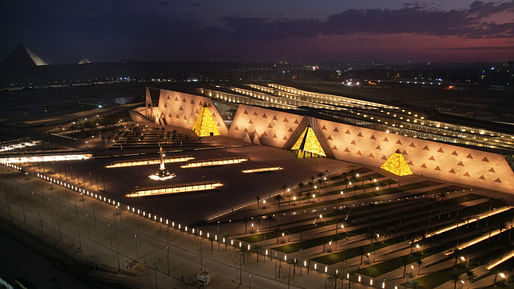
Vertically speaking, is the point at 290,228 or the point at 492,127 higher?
the point at 492,127

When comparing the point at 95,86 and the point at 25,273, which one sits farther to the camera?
the point at 95,86

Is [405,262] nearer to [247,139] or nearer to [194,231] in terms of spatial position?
[194,231]

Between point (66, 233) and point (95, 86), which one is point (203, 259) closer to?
point (66, 233)

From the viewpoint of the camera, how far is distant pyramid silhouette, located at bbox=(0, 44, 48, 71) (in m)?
104

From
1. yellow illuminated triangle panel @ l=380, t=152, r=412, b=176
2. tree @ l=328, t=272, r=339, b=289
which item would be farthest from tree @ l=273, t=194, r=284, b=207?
yellow illuminated triangle panel @ l=380, t=152, r=412, b=176

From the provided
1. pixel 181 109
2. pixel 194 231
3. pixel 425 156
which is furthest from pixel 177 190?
pixel 181 109

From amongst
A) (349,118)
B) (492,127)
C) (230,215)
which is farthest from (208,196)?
(492,127)

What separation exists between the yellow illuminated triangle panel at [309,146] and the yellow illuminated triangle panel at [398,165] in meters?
6.53

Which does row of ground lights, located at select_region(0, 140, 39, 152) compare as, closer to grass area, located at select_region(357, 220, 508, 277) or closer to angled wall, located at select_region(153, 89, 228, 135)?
angled wall, located at select_region(153, 89, 228, 135)

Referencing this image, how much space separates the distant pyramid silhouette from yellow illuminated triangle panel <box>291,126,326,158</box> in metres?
105

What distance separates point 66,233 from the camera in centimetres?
1962

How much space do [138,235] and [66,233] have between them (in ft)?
14.5

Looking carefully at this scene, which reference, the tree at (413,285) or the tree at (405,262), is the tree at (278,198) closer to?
the tree at (405,262)

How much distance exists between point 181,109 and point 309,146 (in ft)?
62.5
